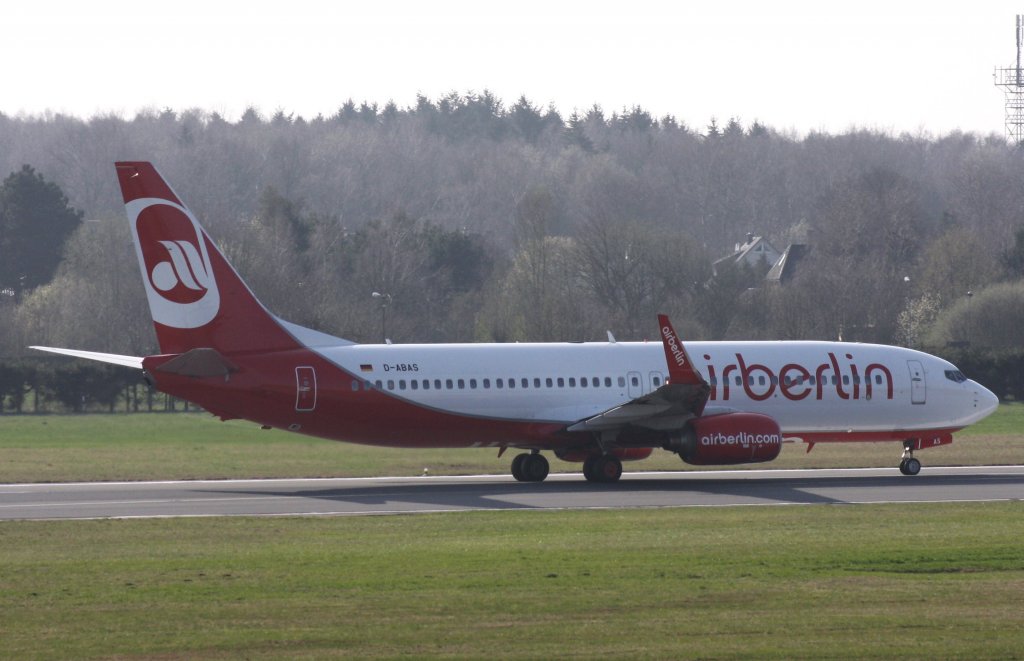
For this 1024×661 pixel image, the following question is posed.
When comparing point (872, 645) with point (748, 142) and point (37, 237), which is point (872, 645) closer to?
point (37, 237)

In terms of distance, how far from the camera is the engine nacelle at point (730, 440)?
3559 centimetres

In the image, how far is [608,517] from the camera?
28688 mm

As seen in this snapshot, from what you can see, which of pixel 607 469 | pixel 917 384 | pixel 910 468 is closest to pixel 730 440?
pixel 607 469

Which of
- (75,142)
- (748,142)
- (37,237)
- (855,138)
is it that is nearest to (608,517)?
(37,237)

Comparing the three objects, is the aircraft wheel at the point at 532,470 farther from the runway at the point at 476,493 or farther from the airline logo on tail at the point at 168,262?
the airline logo on tail at the point at 168,262

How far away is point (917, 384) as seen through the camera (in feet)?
135

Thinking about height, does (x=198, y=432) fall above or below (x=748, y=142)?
below

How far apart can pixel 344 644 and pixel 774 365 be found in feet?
82.7

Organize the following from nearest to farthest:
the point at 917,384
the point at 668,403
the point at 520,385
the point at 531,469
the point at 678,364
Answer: the point at 678,364 < the point at 668,403 < the point at 520,385 < the point at 531,469 < the point at 917,384

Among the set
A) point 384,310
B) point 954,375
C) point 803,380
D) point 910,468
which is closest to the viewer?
point 910,468

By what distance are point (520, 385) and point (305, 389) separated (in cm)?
529

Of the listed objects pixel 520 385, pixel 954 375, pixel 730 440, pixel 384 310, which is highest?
pixel 384 310

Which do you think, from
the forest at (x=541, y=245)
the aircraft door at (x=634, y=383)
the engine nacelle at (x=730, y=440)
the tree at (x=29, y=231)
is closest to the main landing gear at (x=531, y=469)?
the aircraft door at (x=634, y=383)

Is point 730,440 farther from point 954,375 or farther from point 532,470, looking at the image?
point 954,375
